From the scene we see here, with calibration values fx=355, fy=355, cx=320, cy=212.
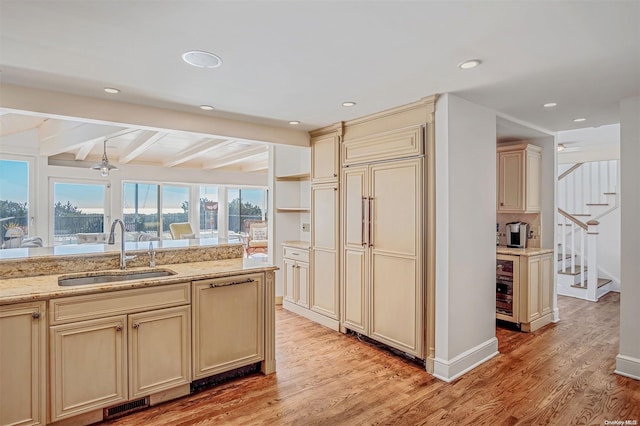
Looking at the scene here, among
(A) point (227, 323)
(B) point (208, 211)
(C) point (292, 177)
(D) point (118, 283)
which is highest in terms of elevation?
(C) point (292, 177)

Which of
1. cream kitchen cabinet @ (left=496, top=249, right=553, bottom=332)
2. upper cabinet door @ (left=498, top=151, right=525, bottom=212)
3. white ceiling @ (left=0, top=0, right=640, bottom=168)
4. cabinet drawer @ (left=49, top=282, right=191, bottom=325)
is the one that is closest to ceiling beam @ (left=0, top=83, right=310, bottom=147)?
white ceiling @ (left=0, top=0, right=640, bottom=168)

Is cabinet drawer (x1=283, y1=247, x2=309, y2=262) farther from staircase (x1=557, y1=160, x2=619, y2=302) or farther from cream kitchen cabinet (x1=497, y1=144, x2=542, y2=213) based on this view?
staircase (x1=557, y1=160, x2=619, y2=302)

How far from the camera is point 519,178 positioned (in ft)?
14.4

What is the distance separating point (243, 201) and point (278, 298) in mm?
5707

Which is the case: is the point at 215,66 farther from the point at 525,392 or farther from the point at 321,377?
the point at 525,392

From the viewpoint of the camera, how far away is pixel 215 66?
93.9 inches

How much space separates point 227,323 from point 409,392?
1.53 m

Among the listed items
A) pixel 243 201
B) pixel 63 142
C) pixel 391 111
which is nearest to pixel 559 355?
pixel 391 111

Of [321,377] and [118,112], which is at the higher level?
[118,112]

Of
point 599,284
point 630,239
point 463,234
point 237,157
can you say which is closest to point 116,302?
point 463,234

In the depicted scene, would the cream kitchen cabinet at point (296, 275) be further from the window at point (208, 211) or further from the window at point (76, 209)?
the window at point (208, 211)

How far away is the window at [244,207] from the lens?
33.4ft

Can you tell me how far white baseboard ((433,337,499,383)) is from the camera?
9.70ft

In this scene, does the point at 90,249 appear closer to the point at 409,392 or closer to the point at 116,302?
the point at 116,302
